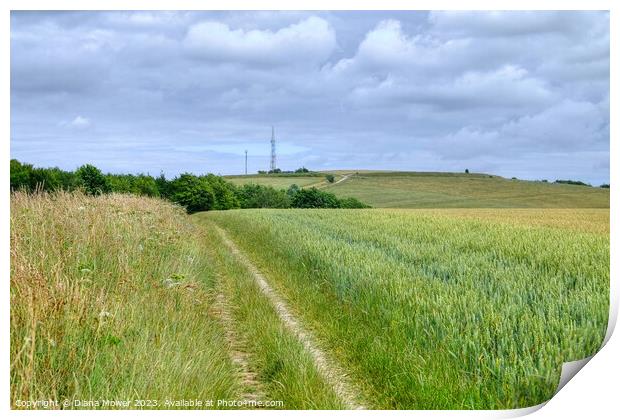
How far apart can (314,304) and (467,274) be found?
235 centimetres

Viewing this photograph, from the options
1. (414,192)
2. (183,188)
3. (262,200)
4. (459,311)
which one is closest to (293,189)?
(414,192)

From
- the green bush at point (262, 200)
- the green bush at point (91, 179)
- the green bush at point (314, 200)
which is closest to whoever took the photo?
the green bush at point (91, 179)

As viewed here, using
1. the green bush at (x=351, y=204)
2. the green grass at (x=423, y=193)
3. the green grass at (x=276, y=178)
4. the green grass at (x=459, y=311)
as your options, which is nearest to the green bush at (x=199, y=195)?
the green bush at (x=351, y=204)

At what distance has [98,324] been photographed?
4848 millimetres

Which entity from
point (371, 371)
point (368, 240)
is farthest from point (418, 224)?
point (371, 371)

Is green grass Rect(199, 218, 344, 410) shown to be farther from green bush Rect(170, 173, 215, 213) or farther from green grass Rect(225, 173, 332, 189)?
green bush Rect(170, 173, 215, 213)

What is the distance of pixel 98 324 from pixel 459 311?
3721mm

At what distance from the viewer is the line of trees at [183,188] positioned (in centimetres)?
745

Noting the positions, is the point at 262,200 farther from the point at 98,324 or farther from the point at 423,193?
the point at 98,324

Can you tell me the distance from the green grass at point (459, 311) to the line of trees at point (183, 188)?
3.38 m

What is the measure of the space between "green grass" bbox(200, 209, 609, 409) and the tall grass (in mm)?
1595

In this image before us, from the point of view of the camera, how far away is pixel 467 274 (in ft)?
27.9

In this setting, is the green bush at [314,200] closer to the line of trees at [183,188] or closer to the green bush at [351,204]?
the line of trees at [183,188]
